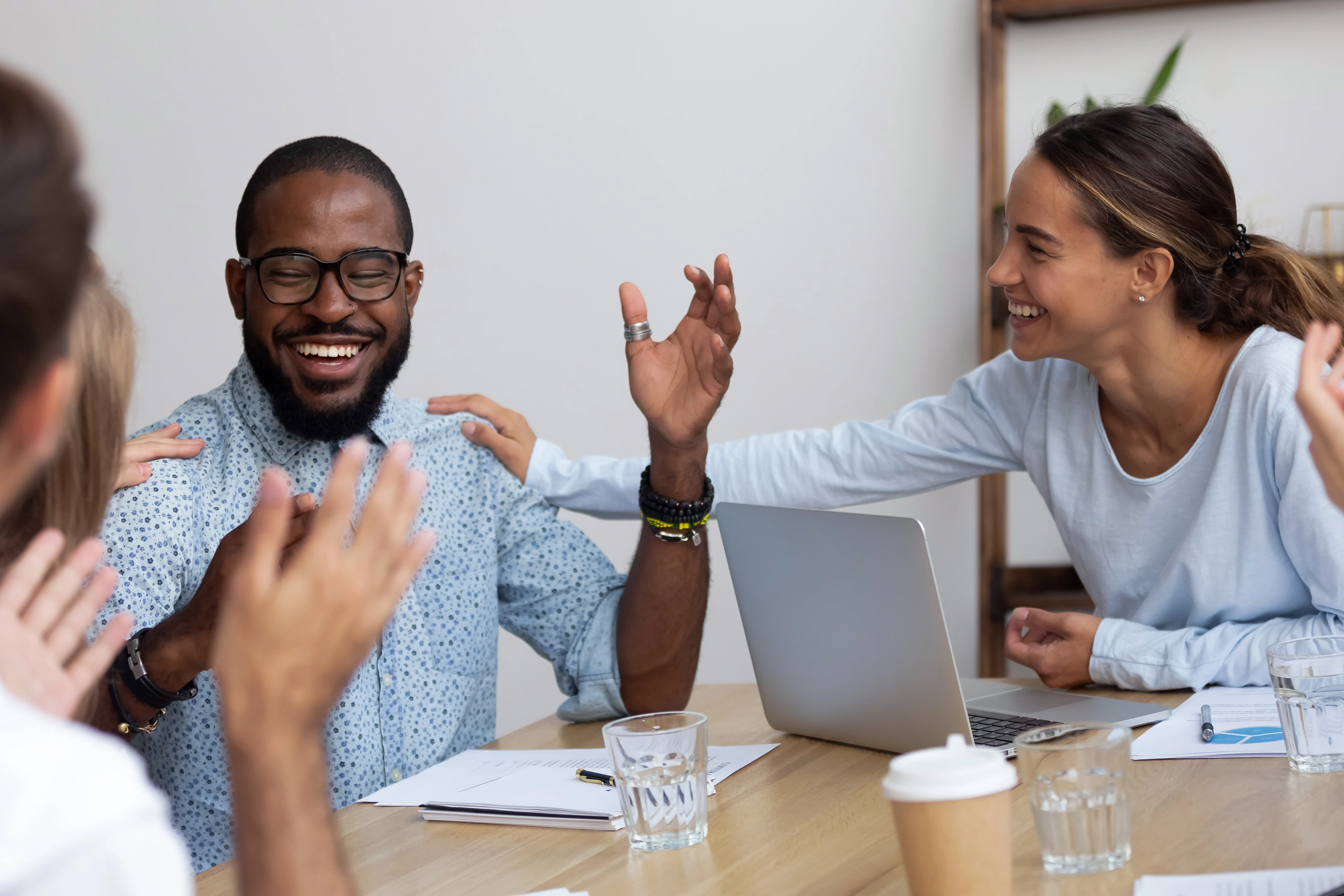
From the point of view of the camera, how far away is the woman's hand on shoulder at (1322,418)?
0.98 m

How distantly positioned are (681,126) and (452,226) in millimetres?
627

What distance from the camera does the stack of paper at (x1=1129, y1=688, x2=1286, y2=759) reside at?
1232mm

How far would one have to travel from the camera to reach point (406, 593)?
1.70 meters

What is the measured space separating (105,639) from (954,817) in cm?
62

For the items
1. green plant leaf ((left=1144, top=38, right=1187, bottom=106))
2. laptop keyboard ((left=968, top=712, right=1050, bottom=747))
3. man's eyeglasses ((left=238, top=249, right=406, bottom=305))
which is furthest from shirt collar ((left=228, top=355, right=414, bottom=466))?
green plant leaf ((left=1144, top=38, right=1187, bottom=106))

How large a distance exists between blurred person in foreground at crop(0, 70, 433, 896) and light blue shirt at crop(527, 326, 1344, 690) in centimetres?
108

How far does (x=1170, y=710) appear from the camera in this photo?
1.41 metres

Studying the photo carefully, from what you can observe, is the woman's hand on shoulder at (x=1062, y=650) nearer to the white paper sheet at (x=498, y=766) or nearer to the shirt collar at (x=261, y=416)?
the white paper sheet at (x=498, y=766)

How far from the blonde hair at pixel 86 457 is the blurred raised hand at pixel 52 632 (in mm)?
169

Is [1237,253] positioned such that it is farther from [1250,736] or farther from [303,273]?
[303,273]

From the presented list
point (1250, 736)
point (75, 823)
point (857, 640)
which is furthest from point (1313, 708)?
point (75, 823)

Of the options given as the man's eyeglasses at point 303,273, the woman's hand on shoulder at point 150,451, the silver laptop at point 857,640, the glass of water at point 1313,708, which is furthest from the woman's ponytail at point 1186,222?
the woman's hand on shoulder at point 150,451

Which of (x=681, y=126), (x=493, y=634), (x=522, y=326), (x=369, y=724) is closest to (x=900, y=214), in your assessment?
(x=681, y=126)

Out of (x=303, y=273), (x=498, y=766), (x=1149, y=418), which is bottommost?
(x=498, y=766)
